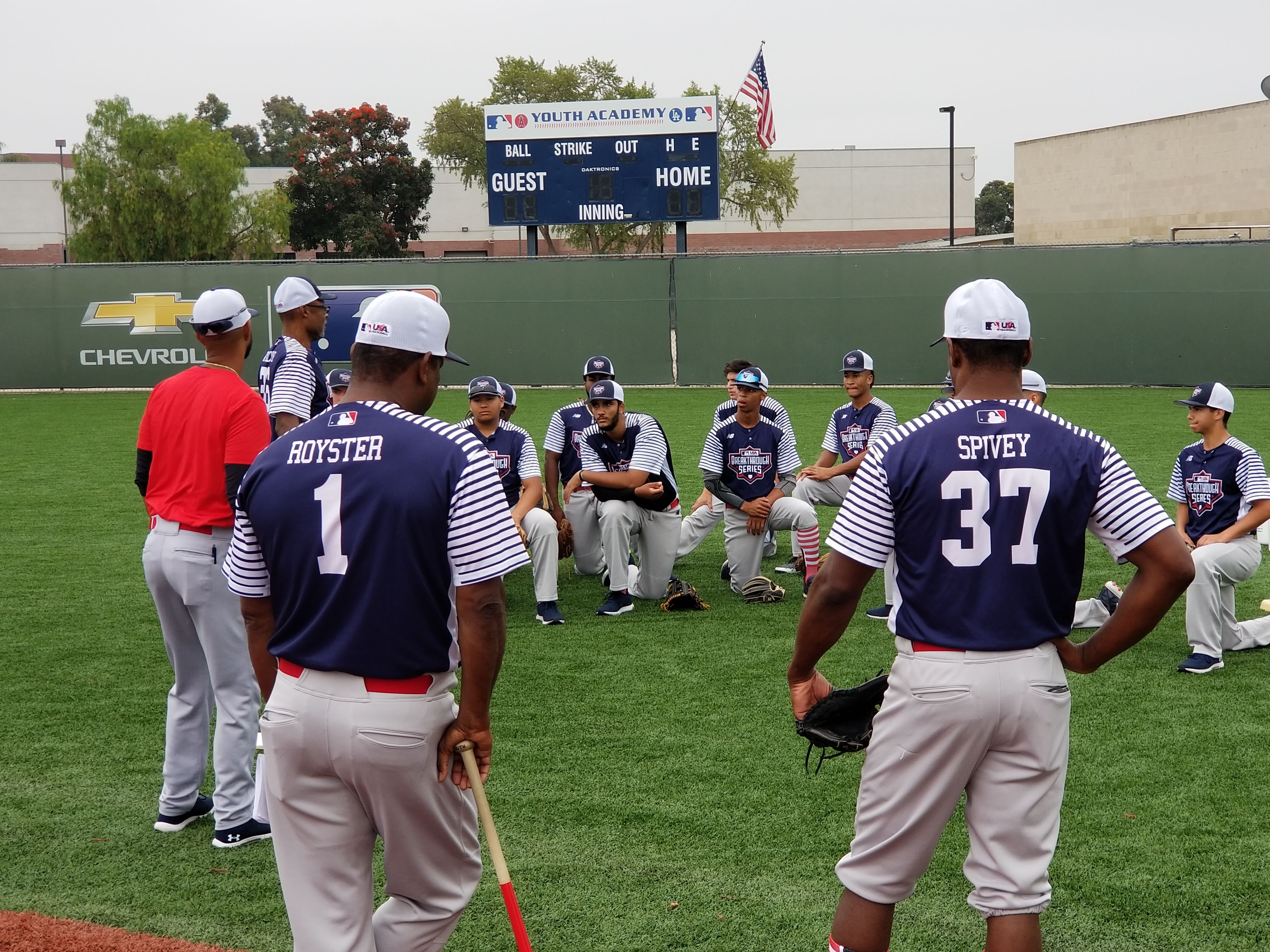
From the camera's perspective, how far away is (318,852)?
2.91m

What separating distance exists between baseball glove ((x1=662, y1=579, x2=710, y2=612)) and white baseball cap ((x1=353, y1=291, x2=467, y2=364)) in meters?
5.87

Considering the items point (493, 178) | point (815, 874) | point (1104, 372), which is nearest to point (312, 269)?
point (493, 178)

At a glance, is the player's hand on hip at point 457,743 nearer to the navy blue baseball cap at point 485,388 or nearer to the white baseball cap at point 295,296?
the white baseball cap at point 295,296

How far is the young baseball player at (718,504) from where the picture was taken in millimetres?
9719

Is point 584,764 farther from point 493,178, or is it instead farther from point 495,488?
point 493,178

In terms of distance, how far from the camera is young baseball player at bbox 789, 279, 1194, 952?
2990 millimetres

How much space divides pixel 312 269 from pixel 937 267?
47.6 ft

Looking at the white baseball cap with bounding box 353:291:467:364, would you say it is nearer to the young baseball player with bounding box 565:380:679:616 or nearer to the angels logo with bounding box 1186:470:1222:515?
the young baseball player with bounding box 565:380:679:616

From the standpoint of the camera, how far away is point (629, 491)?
29.6 ft

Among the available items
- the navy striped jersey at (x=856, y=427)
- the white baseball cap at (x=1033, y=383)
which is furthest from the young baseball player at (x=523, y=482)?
the white baseball cap at (x=1033, y=383)

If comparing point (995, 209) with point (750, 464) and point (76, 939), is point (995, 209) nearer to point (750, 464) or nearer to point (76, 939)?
point (750, 464)

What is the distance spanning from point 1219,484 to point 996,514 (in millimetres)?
5033

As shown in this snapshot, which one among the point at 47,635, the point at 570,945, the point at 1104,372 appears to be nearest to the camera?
the point at 570,945

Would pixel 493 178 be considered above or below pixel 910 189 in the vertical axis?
below
